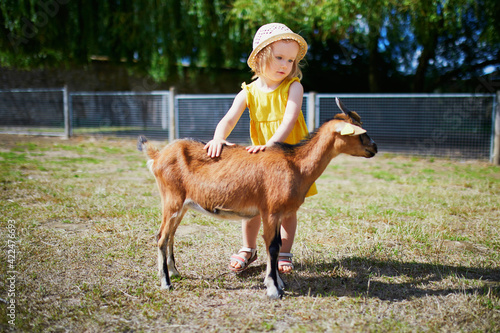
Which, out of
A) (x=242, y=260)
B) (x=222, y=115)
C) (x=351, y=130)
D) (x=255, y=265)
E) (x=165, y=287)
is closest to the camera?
(x=351, y=130)

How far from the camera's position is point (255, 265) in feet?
11.2

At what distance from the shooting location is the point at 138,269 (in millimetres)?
3191

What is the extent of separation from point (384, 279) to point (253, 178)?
4.48ft

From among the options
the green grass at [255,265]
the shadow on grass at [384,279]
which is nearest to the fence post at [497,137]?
the green grass at [255,265]

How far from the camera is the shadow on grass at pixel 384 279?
284cm

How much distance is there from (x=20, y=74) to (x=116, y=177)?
56.6 ft

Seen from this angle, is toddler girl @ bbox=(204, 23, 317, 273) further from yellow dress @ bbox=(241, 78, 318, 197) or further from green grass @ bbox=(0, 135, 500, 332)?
green grass @ bbox=(0, 135, 500, 332)

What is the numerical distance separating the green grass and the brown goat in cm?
32

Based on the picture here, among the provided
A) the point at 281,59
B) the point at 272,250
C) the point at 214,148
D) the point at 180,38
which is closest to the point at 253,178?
the point at 214,148

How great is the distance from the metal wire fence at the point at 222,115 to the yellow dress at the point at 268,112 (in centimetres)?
468

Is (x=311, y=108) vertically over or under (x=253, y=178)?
over

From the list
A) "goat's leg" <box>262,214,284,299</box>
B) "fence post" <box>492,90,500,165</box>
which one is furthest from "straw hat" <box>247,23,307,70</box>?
"fence post" <box>492,90,500,165</box>

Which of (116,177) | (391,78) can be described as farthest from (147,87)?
(116,177)

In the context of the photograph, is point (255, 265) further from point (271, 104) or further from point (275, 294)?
point (271, 104)
